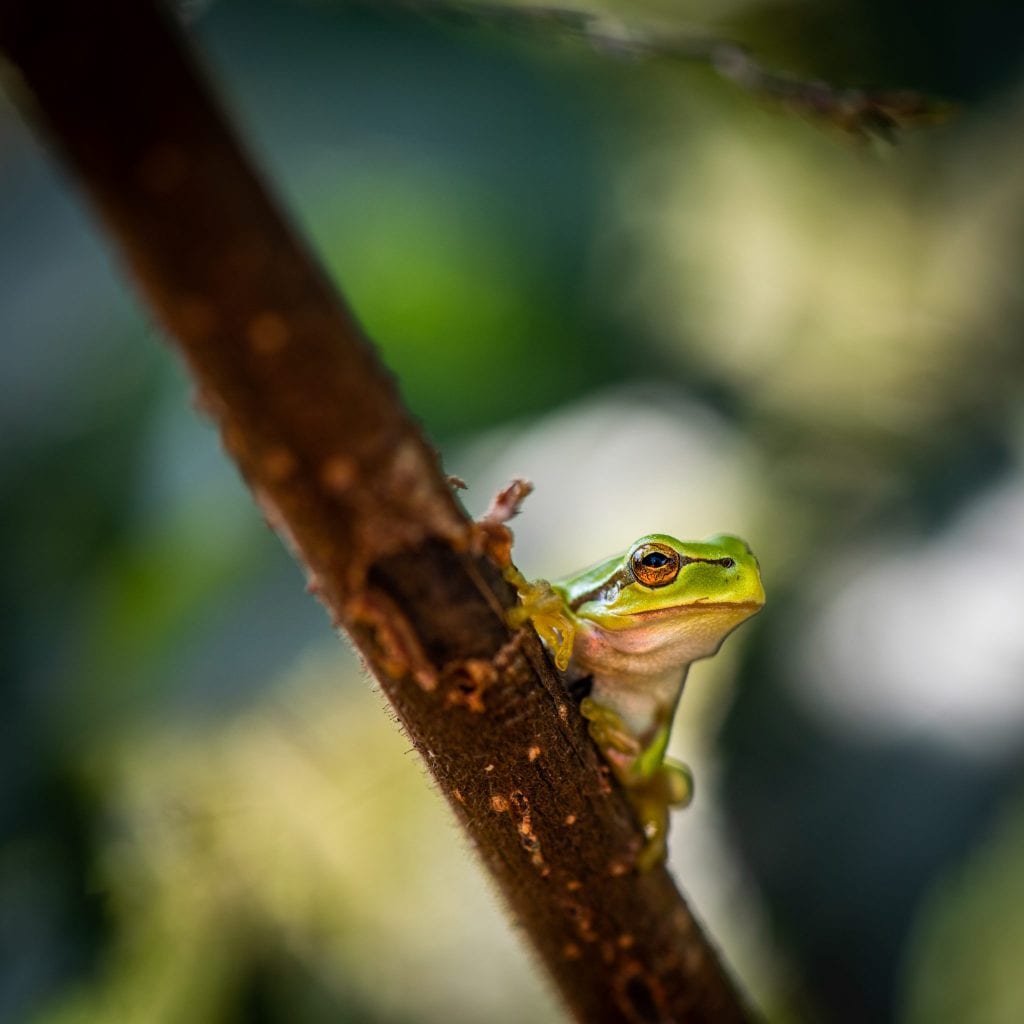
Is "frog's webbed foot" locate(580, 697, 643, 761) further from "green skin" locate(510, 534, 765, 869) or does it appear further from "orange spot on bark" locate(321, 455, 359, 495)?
"orange spot on bark" locate(321, 455, 359, 495)

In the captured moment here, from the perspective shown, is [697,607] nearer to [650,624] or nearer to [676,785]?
[650,624]

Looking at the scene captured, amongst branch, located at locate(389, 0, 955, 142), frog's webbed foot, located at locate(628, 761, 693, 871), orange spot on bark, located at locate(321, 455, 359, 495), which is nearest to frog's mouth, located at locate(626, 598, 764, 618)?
frog's webbed foot, located at locate(628, 761, 693, 871)

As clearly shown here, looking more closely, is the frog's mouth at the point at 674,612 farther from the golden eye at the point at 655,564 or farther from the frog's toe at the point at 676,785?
the frog's toe at the point at 676,785

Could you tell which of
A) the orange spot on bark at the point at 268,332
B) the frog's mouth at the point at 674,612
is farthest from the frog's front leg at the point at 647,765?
the orange spot on bark at the point at 268,332

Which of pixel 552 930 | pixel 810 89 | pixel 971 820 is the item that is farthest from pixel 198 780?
pixel 810 89

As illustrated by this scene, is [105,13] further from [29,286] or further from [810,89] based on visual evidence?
[29,286]

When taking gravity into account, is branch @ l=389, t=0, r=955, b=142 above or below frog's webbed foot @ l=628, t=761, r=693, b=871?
above
